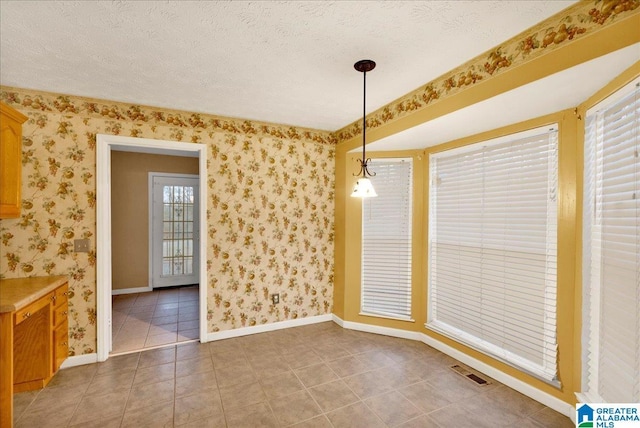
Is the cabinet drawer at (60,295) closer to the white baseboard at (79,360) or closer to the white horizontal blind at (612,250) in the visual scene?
the white baseboard at (79,360)

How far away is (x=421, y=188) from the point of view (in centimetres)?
342

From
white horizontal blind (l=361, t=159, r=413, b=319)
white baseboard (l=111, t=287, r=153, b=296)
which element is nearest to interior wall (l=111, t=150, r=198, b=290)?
white baseboard (l=111, t=287, r=153, b=296)

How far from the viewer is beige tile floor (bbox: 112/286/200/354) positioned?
3408 mm

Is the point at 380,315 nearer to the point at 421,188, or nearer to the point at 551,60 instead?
the point at 421,188

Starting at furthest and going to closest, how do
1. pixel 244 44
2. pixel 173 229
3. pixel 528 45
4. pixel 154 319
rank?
pixel 173 229 < pixel 154 319 < pixel 244 44 < pixel 528 45

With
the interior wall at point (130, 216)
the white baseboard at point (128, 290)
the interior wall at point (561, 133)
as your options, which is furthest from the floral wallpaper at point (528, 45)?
the white baseboard at point (128, 290)

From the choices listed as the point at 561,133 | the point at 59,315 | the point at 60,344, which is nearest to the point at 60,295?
the point at 59,315

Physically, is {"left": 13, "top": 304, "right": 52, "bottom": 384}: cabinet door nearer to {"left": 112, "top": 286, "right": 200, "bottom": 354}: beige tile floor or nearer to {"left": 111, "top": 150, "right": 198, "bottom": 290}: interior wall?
{"left": 112, "top": 286, "right": 200, "bottom": 354}: beige tile floor

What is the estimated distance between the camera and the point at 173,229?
591cm

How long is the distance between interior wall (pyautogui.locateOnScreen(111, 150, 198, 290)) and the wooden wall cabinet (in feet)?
10.1

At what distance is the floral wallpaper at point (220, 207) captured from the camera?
107 inches

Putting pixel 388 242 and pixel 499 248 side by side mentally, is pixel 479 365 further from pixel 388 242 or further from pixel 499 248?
pixel 388 242

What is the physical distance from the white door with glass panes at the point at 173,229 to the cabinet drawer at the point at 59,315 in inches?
120

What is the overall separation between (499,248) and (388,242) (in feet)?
4.06
